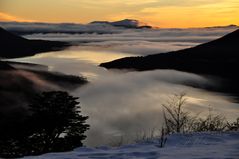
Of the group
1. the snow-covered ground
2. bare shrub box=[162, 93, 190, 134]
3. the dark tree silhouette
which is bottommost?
the dark tree silhouette

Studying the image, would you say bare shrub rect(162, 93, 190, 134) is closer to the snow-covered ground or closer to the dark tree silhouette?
the snow-covered ground

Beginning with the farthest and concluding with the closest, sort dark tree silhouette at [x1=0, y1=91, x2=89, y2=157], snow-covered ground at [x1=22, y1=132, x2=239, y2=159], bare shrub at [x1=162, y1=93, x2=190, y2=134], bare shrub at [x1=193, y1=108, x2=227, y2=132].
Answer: dark tree silhouette at [x1=0, y1=91, x2=89, y2=157] < bare shrub at [x1=162, y1=93, x2=190, y2=134] < bare shrub at [x1=193, y1=108, x2=227, y2=132] < snow-covered ground at [x1=22, y1=132, x2=239, y2=159]

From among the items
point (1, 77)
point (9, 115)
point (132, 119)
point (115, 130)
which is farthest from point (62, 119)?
point (1, 77)

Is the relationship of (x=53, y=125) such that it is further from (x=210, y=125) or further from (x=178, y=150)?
(x=178, y=150)

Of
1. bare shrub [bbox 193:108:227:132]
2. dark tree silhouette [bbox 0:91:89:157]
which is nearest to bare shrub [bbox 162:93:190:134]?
bare shrub [bbox 193:108:227:132]

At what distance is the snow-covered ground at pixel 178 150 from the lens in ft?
31.8

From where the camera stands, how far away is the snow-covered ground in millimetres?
9700

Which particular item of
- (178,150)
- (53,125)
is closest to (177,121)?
(178,150)

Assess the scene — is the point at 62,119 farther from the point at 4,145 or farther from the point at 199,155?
the point at 199,155

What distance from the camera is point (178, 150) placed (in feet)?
34.2

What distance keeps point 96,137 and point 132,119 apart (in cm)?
2960

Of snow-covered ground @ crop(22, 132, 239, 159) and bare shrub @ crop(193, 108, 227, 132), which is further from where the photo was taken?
bare shrub @ crop(193, 108, 227, 132)

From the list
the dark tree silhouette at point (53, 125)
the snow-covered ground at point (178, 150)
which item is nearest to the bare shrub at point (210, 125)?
the snow-covered ground at point (178, 150)

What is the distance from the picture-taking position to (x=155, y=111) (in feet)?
464
